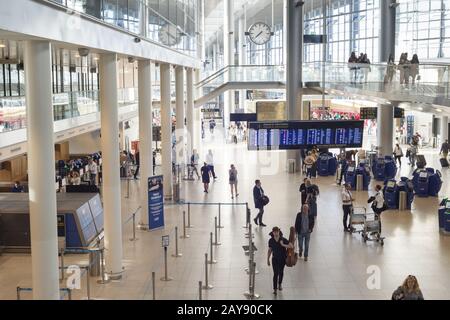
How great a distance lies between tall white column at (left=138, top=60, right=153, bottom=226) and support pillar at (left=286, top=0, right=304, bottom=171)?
13478 millimetres

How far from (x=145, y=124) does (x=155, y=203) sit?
240cm

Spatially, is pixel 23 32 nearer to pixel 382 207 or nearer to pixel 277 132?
A: pixel 382 207

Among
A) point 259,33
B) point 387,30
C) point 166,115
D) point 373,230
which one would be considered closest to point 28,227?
point 166,115

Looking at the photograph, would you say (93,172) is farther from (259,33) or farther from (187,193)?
(259,33)

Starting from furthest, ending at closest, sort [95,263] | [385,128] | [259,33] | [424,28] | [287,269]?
1. [259,33]
2. [424,28]
3. [385,128]
4. [287,269]
5. [95,263]

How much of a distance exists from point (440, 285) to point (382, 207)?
493 cm

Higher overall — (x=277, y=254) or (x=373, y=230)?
(x=277, y=254)

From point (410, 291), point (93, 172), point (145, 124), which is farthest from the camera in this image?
point (93, 172)

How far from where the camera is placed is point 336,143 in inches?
850

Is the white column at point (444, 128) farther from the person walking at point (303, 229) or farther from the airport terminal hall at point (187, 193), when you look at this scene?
the person walking at point (303, 229)

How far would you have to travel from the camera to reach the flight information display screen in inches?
834

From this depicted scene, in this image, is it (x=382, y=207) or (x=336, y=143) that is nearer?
(x=382, y=207)

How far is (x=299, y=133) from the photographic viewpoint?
21.3 meters
